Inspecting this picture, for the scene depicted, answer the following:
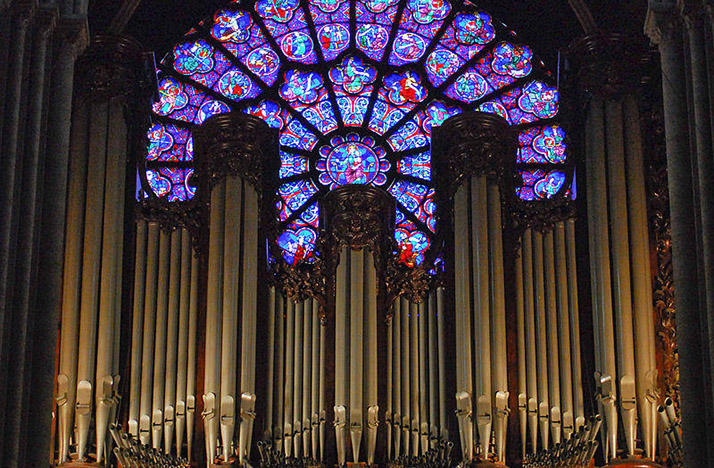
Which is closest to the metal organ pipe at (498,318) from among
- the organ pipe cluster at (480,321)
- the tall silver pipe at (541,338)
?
the organ pipe cluster at (480,321)

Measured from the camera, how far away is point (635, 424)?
15.3 metres

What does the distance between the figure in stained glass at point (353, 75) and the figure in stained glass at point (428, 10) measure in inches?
36.8

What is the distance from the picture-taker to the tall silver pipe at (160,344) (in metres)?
15.8

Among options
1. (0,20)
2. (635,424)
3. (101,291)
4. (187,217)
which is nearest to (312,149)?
(187,217)

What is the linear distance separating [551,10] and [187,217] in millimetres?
5185

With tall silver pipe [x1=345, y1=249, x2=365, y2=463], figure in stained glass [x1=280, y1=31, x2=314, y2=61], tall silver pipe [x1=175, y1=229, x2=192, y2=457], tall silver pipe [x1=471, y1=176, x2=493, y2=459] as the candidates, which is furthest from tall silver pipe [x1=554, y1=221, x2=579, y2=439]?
figure in stained glass [x1=280, y1=31, x2=314, y2=61]

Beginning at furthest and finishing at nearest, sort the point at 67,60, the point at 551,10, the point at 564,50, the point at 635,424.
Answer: the point at 551,10
the point at 564,50
the point at 635,424
the point at 67,60

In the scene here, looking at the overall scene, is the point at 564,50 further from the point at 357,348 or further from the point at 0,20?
the point at 0,20

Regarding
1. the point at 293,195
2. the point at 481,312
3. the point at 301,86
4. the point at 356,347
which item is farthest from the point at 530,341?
the point at 301,86

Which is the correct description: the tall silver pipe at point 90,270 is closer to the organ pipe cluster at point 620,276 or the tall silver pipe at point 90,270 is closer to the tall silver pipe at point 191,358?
the tall silver pipe at point 191,358

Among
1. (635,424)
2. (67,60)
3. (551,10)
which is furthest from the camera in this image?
(551,10)

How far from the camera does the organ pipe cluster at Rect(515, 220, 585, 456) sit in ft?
51.8

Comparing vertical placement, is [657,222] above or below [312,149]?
below

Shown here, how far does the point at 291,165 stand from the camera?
19.2m
